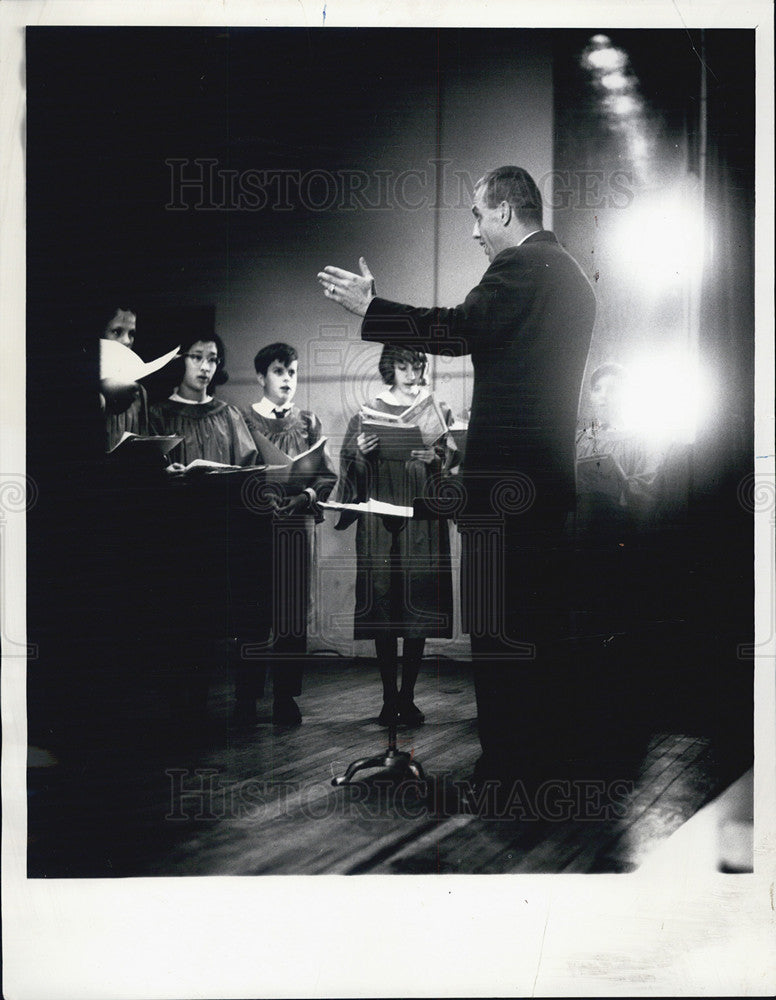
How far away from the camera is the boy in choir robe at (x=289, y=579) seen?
8.05 ft

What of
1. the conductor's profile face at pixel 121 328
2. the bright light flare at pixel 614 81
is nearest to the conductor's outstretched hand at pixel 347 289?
the conductor's profile face at pixel 121 328

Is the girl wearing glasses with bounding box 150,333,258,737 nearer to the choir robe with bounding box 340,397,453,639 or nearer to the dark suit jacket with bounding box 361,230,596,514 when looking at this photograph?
the choir robe with bounding box 340,397,453,639

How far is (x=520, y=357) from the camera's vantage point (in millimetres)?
2480

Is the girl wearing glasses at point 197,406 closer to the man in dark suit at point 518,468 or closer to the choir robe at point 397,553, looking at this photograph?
the choir robe at point 397,553

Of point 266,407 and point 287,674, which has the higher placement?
point 266,407

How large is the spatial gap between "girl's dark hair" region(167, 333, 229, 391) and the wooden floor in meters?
0.86

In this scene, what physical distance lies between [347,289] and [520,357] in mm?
537

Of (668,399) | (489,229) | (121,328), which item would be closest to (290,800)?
(121,328)

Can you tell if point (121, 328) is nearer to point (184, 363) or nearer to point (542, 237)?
point (184, 363)

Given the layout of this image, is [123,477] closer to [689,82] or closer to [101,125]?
[101,125]

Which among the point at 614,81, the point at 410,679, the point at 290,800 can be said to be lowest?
the point at 290,800

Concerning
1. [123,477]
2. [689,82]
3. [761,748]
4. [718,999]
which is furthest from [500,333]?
[718,999]

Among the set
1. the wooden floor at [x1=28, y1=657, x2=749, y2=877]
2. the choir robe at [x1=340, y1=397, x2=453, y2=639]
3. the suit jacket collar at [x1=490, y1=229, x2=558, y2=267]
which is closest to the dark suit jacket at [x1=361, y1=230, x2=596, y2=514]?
the suit jacket collar at [x1=490, y1=229, x2=558, y2=267]

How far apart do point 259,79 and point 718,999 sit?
298 centimetres
